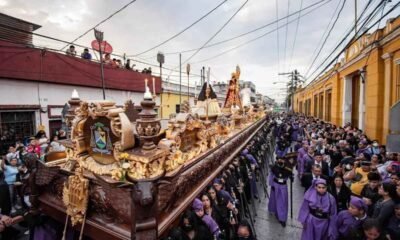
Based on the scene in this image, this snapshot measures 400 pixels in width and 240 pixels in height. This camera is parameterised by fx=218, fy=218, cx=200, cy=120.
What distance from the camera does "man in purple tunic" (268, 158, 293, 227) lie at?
5289mm

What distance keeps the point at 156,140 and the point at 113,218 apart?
104 centimetres

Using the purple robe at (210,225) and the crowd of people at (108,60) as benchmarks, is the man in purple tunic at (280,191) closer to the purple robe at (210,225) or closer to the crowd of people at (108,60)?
the purple robe at (210,225)

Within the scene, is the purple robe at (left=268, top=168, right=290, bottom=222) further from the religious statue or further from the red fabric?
the red fabric

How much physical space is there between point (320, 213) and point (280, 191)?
1577 millimetres

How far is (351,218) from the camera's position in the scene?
349 cm

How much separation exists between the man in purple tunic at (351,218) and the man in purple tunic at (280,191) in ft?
5.60

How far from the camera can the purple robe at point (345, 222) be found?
3419 millimetres

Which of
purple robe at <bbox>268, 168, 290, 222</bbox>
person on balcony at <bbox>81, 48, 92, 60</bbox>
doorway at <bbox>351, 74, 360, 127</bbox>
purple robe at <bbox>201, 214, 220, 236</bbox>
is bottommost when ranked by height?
purple robe at <bbox>268, 168, 290, 222</bbox>

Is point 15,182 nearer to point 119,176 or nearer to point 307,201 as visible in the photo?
point 119,176

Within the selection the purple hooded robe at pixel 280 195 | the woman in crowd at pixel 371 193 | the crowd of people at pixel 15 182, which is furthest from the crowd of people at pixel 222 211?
the crowd of people at pixel 15 182

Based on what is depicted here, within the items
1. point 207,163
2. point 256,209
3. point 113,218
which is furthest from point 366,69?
point 113,218

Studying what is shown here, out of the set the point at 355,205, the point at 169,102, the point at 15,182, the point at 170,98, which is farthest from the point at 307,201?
the point at 170,98

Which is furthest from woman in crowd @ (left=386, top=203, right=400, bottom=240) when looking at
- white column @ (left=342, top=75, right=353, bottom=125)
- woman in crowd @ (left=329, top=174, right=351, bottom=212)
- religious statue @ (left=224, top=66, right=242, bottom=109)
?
white column @ (left=342, top=75, right=353, bottom=125)

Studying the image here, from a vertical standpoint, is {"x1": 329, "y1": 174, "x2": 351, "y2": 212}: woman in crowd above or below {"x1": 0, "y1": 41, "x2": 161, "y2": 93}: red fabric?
below
